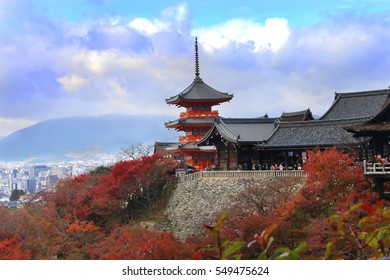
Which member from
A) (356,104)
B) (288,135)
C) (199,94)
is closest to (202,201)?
(288,135)

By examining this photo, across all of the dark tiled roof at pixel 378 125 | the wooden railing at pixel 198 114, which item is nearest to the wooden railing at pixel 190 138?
the wooden railing at pixel 198 114

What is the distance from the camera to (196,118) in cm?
3142

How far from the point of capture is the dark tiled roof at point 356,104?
957 inches

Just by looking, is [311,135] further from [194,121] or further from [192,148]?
[194,121]

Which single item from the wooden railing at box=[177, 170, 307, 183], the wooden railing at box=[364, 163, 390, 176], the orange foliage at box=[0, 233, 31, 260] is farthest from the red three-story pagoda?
the wooden railing at box=[364, 163, 390, 176]

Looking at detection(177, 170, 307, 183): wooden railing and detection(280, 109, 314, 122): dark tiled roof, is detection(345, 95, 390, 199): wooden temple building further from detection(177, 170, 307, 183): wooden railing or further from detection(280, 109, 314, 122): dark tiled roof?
detection(280, 109, 314, 122): dark tiled roof

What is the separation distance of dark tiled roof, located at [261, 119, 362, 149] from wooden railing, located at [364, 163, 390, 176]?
513 centimetres

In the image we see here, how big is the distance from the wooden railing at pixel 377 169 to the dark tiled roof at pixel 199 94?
16.5 m

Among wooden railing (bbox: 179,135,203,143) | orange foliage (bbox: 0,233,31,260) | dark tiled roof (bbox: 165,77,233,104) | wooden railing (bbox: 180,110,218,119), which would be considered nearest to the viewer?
orange foliage (bbox: 0,233,31,260)

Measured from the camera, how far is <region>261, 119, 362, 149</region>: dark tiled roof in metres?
21.2

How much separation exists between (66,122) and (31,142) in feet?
29.0

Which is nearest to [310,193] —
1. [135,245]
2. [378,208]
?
[135,245]

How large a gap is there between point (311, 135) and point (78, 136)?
8808 centimetres
